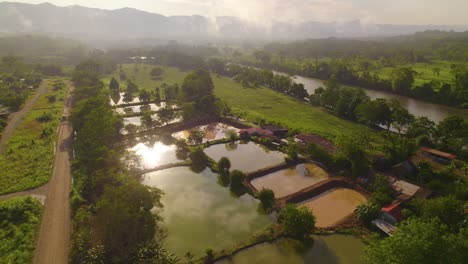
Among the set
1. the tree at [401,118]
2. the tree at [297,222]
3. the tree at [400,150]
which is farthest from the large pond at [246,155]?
the tree at [401,118]

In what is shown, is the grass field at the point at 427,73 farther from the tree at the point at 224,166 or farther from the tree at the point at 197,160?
the tree at the point at 197,160

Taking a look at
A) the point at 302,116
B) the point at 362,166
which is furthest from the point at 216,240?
the point at 302,116

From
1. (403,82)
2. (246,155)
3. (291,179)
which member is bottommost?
(291,179)

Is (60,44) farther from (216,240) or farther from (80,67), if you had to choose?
(216,240)

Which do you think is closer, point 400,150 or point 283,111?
point 400,150

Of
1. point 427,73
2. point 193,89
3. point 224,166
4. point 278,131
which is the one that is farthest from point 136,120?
point 427,73

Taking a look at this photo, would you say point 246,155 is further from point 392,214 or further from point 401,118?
point 401,118
